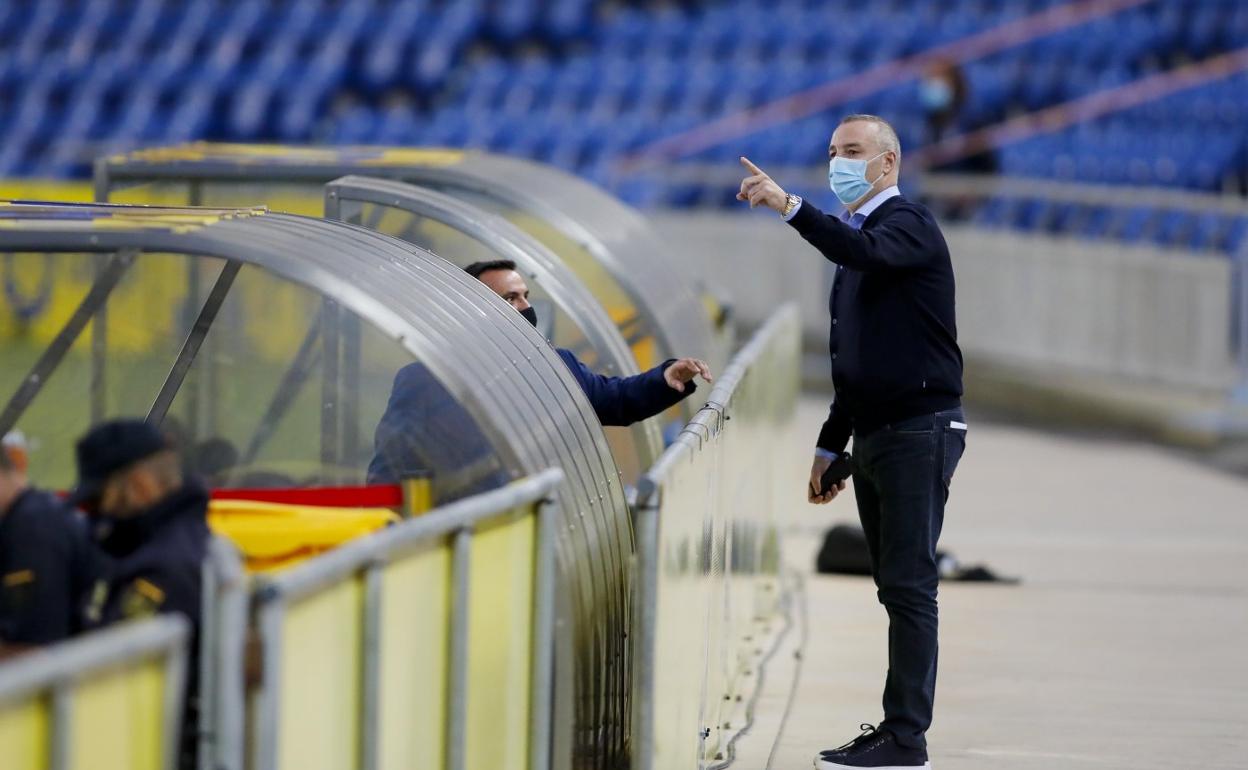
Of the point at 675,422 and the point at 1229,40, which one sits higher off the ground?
the point at 1229,40

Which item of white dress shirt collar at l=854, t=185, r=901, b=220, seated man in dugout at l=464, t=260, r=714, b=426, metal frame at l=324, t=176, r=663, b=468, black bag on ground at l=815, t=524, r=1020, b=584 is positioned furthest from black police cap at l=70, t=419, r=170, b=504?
black bag on ground at l=815, t=524, r=1020, b=584

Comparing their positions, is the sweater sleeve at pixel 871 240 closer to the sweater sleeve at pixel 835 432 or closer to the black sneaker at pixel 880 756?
the sweater sleeve at pixel 835 432

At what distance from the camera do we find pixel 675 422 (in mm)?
8812

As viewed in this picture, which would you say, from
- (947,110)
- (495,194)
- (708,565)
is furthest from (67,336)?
(947,110)

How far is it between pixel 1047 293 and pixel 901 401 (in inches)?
482

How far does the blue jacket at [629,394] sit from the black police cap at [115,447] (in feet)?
7.37

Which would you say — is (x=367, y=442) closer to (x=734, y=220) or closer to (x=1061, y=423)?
(x=1061, y=423)

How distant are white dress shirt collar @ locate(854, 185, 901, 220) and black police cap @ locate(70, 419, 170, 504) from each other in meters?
2.59

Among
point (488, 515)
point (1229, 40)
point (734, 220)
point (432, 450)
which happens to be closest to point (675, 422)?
point (432, 450)

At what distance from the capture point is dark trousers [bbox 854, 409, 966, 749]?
588cm

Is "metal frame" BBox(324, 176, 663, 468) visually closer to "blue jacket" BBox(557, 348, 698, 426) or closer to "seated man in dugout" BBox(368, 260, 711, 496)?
"blue jacket" BBox(557, 348, 698, 426)

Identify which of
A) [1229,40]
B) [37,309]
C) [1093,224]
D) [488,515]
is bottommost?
[488,515]

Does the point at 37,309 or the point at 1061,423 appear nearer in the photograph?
the point at 37,309

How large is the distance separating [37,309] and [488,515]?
5806 millimetres
